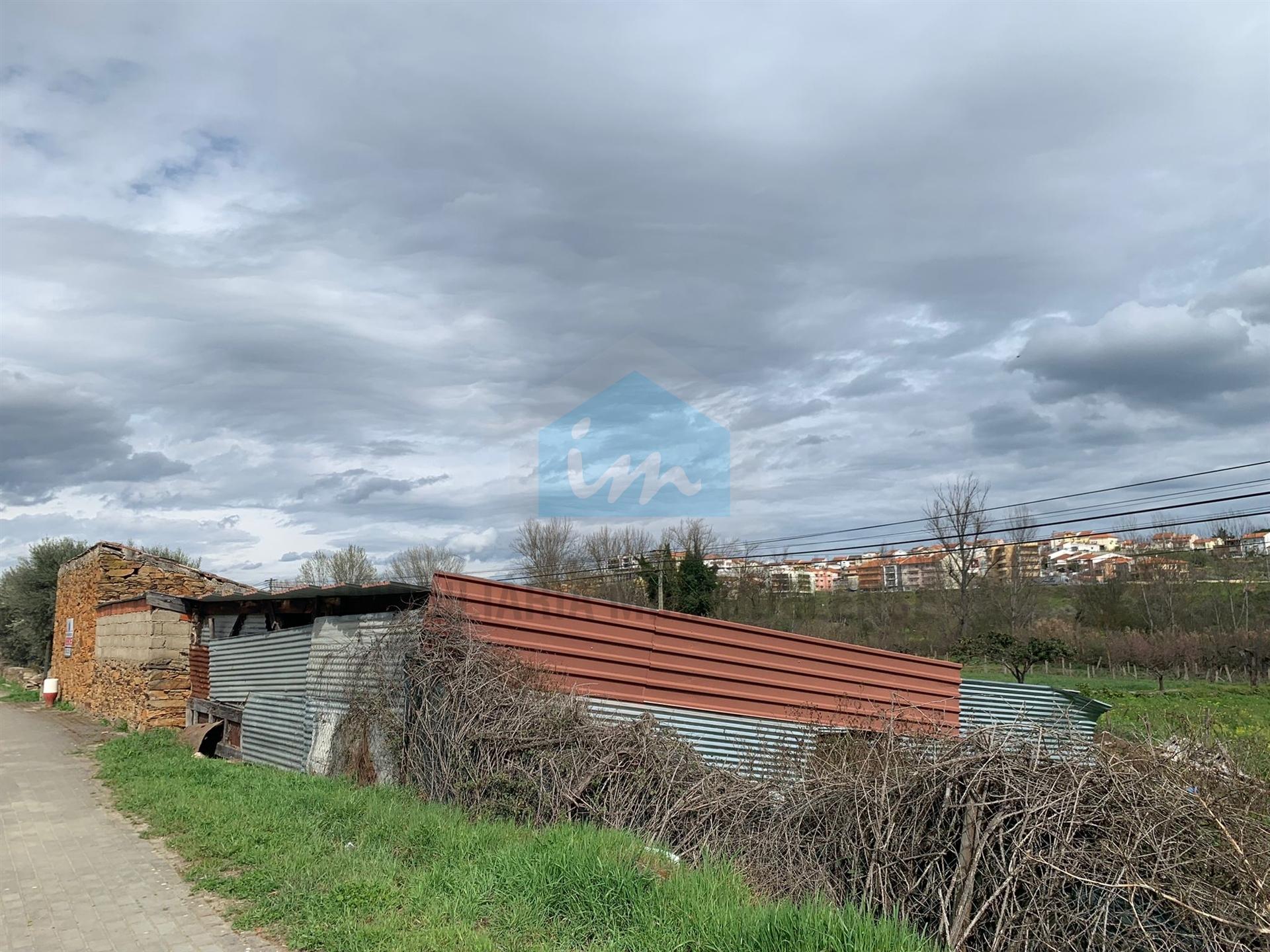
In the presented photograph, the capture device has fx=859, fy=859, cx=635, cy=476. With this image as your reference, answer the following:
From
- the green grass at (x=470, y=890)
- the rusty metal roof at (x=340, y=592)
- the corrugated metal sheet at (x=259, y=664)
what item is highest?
the rusty metal roof at (x=340, y=592)

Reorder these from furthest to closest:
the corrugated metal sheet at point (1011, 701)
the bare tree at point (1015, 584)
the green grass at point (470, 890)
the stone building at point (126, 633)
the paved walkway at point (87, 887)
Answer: the bare tree at point (1015, 584)
the stone building at point (126, 633)
the corrugated metal sheet at point (1011, 701)
the paved walkway at point (87, 887)
the green grass at point (470, 890)

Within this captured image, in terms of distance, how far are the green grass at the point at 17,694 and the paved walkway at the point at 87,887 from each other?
17.6 metres

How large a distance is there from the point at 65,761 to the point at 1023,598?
4427 cm

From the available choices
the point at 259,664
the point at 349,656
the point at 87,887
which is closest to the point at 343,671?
the point at 349,656

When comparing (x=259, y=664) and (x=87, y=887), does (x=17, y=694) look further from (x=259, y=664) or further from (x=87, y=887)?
(x=87, y=887)

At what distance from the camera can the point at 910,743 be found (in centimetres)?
655

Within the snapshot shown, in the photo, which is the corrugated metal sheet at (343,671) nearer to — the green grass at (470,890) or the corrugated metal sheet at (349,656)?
the corrugated metal sheet at (349,656)

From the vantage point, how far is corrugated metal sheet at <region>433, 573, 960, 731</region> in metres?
9.43

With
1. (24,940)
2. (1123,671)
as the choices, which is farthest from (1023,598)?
(24,940)

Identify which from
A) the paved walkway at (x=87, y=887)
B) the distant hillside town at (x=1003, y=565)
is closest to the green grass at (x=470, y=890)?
the paved walkway at (x=87, y=887)

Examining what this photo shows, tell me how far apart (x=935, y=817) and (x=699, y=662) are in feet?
17.7

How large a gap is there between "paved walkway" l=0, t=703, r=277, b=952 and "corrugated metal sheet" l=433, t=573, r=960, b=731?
3.55 metres

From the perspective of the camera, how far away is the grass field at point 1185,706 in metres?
6.88

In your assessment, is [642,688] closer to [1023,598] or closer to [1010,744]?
[1010,744]
